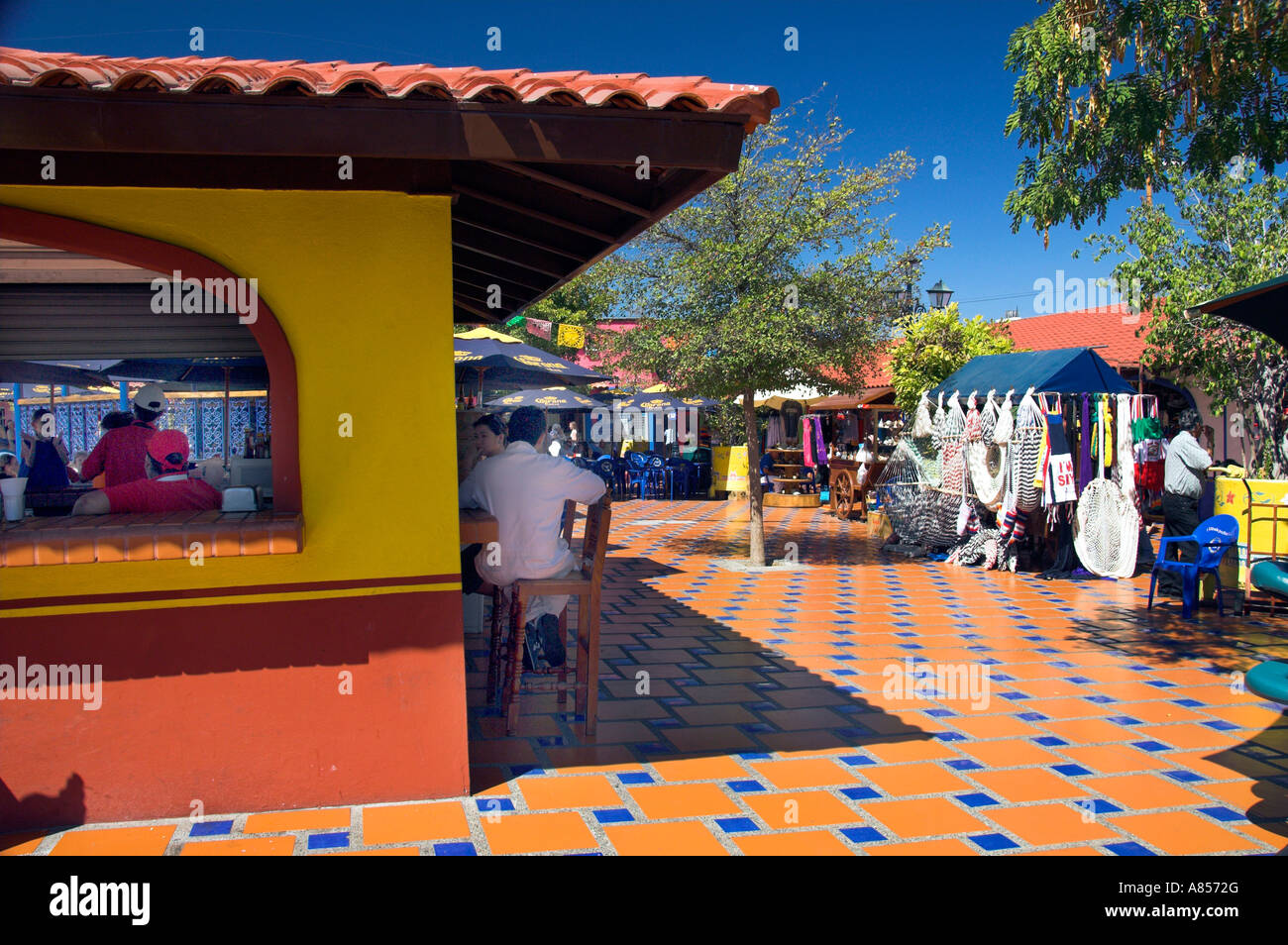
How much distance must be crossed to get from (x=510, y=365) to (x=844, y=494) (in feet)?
26.4

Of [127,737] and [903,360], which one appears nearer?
[127,737]

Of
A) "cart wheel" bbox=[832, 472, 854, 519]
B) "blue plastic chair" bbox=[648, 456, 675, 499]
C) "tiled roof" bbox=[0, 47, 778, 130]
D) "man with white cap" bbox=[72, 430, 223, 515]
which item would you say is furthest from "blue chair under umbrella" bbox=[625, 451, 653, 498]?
"tiled roof" bbox=[0, 47, 778, 130]

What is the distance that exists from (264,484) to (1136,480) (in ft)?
25.9

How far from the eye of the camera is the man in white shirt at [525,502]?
455 centimetres

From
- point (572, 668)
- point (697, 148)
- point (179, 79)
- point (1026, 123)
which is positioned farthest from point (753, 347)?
point (179, 79)

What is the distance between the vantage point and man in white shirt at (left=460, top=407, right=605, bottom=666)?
14.9ft

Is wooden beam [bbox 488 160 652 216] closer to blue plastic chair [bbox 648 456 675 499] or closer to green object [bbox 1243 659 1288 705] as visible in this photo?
green object [bbox 1243 659 1288 705]

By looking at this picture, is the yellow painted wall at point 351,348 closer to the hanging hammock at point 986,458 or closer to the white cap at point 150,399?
the white cap at point 150,399

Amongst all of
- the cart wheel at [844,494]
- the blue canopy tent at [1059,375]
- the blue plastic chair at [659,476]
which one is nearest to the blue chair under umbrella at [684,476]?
the blue plastic chair at [659,476]

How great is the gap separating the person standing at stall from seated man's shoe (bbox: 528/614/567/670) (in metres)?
5.68

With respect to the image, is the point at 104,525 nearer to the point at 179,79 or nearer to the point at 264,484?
the point at 179,79

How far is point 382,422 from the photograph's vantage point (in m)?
3.72

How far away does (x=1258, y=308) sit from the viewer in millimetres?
4477
